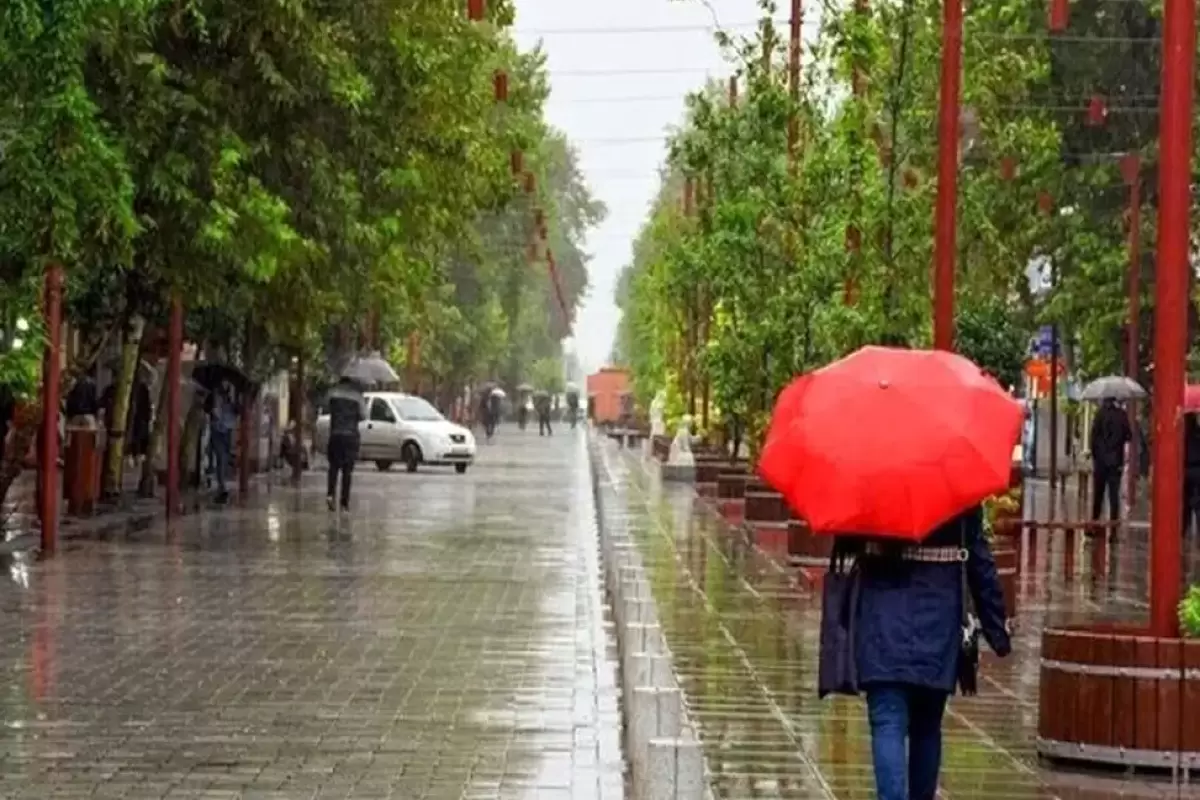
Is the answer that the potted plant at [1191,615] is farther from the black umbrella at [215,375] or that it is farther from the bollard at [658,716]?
the black umbrella at [215,375]

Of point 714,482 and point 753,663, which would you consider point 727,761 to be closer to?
point 753,663

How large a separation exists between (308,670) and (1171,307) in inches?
Result: 241

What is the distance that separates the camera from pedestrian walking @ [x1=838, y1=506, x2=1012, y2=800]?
9.30m

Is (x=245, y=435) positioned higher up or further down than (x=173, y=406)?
further down

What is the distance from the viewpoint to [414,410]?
190ft

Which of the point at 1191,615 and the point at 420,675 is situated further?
the point at 420,675

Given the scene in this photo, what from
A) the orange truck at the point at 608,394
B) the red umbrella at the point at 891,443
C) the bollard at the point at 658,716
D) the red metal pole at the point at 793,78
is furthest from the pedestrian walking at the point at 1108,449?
the orange truck at the point at 608,394

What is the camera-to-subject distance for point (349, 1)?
29469mm

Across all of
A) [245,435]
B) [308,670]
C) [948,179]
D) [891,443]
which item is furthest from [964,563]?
[245,435]

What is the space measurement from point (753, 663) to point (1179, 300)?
202 inches

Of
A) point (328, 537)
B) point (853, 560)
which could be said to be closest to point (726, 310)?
point (328, 537)

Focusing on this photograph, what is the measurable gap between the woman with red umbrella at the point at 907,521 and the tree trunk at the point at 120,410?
2555 cm

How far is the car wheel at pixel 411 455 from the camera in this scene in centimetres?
5631

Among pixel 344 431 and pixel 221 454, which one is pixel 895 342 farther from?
pixel 221 454
